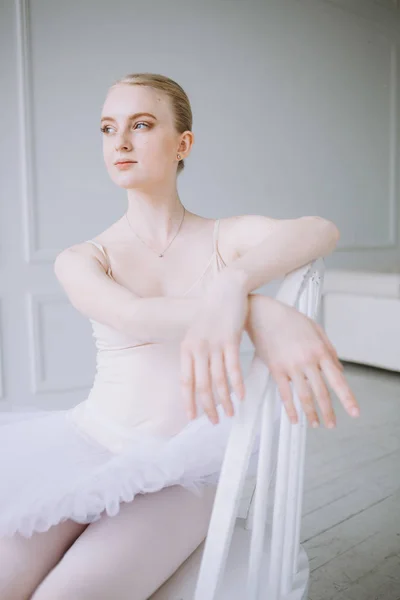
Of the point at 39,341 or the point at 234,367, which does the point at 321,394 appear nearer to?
the point at 234,367

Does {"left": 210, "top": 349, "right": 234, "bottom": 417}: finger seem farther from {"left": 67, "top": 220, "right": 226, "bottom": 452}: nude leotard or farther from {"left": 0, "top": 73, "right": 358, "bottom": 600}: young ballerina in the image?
{"left": 67, "top": 220, "right": 226, "bottom": 452}: nude leotard

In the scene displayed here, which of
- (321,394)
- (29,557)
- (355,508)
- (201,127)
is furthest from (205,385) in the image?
(201,127)

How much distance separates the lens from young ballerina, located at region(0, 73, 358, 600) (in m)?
0.70

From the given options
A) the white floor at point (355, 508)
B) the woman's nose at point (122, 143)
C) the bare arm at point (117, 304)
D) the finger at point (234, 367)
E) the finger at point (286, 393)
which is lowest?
the white floor at point (355, 508)

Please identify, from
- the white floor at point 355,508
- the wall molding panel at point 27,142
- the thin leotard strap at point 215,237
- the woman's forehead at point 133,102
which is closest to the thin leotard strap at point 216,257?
the thin leotard strap at point 215,237

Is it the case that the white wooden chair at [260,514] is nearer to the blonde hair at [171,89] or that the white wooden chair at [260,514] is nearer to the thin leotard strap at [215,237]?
the thin leotard strap at [215,237]

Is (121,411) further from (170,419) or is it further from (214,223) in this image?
(214,223)

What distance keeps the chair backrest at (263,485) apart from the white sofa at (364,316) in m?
3.33

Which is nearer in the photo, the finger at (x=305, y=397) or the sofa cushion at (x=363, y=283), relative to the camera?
the finger at (x=305, y=397)

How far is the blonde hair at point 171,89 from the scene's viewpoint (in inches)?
40.2

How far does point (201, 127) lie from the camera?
150 inches

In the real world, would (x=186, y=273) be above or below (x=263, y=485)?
above

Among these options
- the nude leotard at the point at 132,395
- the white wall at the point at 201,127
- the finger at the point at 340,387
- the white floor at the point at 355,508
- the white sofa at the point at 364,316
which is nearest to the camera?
the finger at the point at 340,387

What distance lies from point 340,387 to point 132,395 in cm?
43
